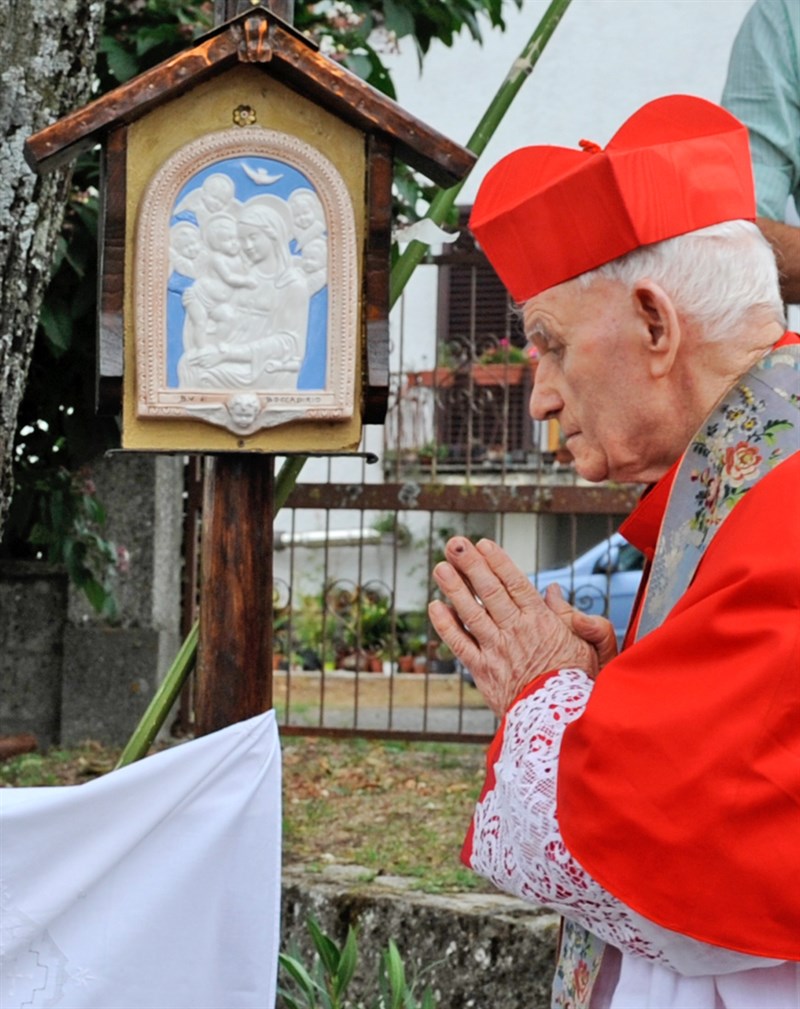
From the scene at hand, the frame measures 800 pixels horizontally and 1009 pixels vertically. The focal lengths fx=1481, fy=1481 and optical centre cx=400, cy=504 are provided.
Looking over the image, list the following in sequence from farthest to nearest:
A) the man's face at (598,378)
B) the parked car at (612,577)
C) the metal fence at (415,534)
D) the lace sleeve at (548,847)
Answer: the parked car at (612,577) < the metal fence at (415,534) < the man's face at (598,378) < the lace sleeve at (548,847)

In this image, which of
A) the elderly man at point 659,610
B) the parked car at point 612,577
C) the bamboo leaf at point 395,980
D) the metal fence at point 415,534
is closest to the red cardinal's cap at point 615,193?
the elderly man at point 659,610

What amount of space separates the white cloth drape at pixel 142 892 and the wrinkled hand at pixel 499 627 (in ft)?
1.46

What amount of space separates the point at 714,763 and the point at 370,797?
338 centimetres

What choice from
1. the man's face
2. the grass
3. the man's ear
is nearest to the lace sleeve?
the man's face

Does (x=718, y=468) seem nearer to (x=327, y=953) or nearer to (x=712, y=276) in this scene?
(x=712, y=276)

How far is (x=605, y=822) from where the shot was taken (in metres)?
1.43

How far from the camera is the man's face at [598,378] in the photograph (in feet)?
5.32

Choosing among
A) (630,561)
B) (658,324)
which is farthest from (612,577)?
(658,324)

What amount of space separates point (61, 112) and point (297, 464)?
2.76 ft

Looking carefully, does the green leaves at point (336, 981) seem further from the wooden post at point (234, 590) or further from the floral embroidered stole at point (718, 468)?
the floral embroidered stole at point (718, 468)

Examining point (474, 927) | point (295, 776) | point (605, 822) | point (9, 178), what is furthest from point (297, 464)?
point (295, 776)

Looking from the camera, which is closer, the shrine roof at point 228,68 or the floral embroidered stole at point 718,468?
the floral embroidered stole at point 718,468

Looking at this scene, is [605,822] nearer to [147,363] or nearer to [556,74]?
[147,363]

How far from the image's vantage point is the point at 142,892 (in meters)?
1.91
